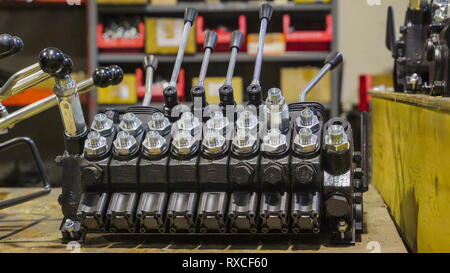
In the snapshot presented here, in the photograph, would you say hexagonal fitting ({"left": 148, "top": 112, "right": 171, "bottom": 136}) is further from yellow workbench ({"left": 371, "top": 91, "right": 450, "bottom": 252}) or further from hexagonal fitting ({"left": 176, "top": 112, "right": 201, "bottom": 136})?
yellow workbench ({"left": 371, "top": 91, "right": 450, "bottom": 252})

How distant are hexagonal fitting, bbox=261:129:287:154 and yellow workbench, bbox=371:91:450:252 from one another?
0.78 feet

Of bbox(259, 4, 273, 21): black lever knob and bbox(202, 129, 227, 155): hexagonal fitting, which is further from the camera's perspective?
bbox(259, 4, 273, 21): black lever knob

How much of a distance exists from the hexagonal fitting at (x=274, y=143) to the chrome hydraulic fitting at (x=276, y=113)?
0.05 m

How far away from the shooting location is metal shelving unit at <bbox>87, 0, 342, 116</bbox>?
3.31 meters

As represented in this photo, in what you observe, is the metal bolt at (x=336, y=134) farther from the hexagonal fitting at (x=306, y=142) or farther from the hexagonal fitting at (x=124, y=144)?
the hexagonal fitting at (x=124, y=144)

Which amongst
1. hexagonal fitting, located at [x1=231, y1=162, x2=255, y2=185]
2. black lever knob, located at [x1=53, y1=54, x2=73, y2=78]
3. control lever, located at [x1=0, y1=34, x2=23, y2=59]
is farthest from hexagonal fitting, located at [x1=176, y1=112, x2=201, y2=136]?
control lever, located at [x1=0, y1=34, x2=23, y2=59]

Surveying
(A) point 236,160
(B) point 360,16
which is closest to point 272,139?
(A) point 236,160

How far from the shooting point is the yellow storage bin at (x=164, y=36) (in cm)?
327

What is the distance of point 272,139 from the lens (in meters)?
1.02

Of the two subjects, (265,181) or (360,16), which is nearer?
(265,181)

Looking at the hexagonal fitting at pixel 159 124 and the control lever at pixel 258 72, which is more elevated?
the control lever at pixel 258 72

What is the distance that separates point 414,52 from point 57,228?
101 cm

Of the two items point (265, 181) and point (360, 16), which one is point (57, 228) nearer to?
point (265, 181)

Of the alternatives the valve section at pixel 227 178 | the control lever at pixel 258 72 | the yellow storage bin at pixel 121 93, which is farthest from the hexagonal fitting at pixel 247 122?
the yellow storage bin at pixel 121 93
